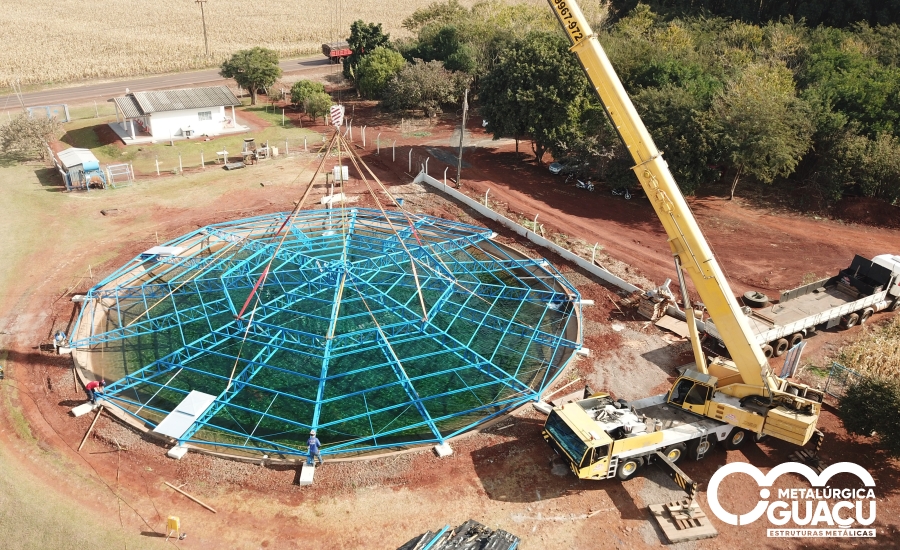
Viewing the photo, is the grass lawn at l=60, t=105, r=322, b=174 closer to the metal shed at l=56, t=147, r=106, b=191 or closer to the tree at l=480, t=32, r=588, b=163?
the metal shed at l=56, t=147, r=106, b=191

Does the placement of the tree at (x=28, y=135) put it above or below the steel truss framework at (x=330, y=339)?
above

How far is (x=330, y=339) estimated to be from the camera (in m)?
25.8

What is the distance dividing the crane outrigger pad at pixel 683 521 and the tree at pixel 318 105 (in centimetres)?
4792

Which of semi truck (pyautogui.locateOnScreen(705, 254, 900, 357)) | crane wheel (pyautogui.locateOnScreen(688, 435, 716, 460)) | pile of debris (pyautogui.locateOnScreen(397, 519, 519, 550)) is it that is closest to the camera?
pile of debris (pyautogui.locateOnScreen(397, 519, 519, 550))

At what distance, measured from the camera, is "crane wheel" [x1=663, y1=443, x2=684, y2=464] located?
21777 millimetres

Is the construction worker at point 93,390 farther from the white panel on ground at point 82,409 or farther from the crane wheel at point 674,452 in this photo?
the crane wheel at point 674,452

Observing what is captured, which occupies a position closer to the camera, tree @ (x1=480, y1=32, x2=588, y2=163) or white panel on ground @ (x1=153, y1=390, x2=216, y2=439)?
white panel on ground @ (x1=153, y1=390, x2=216, y2=439)

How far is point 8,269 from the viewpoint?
33.4m

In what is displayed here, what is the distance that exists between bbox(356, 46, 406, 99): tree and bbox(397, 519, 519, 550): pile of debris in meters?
54.5

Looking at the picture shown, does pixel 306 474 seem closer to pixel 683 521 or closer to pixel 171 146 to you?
pixel 683 521

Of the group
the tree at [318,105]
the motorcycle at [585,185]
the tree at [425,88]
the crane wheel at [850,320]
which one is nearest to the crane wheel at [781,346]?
the crane wheel at [850,320]

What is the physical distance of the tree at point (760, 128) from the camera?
39.8 metres

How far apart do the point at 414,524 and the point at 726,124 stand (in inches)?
1305

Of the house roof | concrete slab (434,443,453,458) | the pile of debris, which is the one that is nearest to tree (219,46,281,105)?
the house roof
